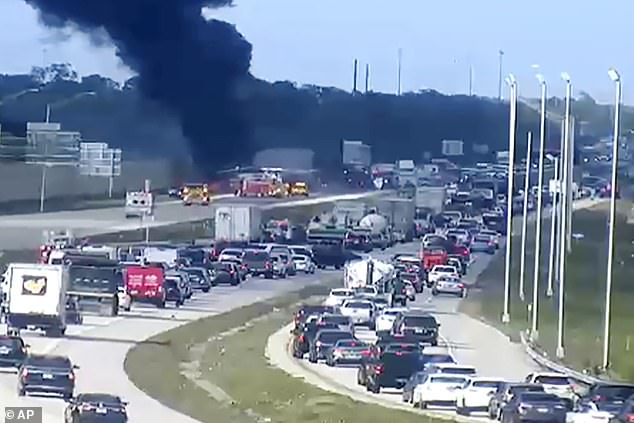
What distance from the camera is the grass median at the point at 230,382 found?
36469 millimetres

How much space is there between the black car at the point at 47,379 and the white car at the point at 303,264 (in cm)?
5061

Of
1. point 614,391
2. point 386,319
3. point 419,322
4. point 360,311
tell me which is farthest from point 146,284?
point 614,391

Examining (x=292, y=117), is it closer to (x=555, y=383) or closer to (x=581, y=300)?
(x=581, y=300)

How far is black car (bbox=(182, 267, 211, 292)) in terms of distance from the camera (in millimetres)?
76581

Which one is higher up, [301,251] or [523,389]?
[301,251]

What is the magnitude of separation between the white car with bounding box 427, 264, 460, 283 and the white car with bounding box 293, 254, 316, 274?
6.87 m

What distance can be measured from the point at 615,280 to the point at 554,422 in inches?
1657

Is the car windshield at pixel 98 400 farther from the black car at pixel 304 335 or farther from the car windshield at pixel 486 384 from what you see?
the black car at pixel 304 335

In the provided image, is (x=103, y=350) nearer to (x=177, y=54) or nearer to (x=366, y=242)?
(x=177, y=54)

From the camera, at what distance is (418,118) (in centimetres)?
16362

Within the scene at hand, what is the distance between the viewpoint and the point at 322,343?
168ft

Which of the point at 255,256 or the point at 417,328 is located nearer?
the point at 417,328

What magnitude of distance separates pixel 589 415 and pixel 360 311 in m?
27.9

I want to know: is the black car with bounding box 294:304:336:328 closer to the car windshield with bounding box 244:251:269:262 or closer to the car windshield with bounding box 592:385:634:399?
the car windshield with bounding box 592:385:634:399
